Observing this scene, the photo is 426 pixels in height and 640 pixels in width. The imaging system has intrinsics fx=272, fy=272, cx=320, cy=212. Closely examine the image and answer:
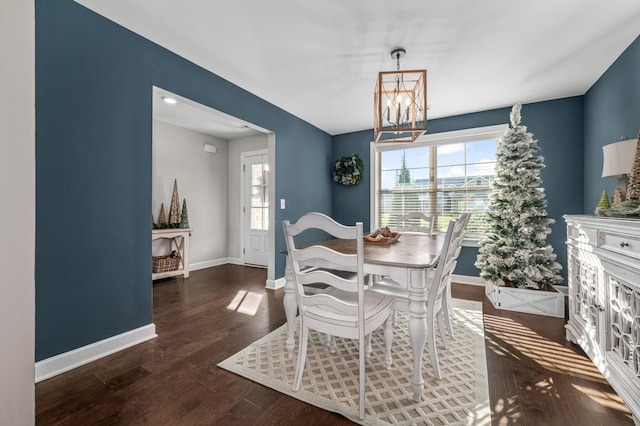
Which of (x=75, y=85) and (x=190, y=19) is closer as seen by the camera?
(x=75, y=85)

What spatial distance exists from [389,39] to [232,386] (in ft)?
9.51

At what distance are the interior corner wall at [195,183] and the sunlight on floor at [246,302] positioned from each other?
6.45 ft

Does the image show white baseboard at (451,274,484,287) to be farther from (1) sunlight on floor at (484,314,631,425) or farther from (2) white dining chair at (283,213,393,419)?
(2) white dining chair at (283,213,393,419)

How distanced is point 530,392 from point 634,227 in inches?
42.8

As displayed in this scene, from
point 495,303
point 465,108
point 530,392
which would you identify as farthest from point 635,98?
point 530,392

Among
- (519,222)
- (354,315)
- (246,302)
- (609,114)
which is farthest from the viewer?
(246,302)

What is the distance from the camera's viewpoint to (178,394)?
1621 mm

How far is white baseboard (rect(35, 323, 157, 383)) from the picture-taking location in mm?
1777

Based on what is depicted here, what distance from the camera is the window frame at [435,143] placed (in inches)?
157

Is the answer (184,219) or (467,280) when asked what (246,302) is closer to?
(184,219)

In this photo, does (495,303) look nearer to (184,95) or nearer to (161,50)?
(184,95)

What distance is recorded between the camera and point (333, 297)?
152 cm

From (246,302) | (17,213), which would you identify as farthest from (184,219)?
(17,213)

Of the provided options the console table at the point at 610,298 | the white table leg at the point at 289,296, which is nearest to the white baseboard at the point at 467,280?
the console table at the point at 610,298
